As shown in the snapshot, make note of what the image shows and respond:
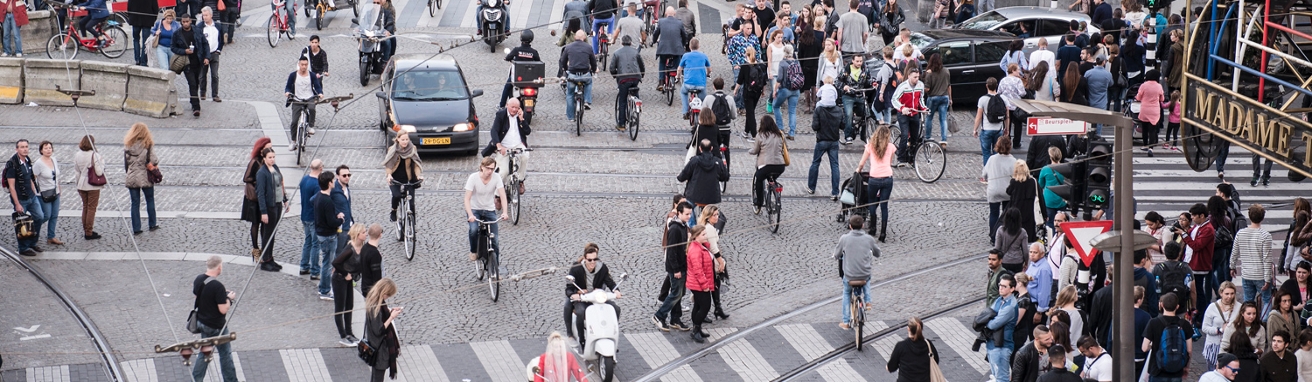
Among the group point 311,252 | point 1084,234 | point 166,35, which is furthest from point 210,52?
point 1084,234

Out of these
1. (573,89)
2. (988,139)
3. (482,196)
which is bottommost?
(482,196)

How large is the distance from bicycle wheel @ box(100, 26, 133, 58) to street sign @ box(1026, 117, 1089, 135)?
18204mm

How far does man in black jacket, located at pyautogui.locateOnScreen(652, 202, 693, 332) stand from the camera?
49.7 ft

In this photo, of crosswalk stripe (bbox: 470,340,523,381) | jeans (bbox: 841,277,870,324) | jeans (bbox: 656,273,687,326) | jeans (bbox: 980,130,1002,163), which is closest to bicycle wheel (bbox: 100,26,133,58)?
crosswalk stripe (bbox: 470,340,523,381)

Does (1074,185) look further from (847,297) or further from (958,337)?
(847,297)

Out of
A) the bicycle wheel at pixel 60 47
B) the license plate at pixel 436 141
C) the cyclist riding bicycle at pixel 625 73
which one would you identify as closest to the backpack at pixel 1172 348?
the license plate at pixel 436 141

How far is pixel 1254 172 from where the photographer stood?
21.6 meters

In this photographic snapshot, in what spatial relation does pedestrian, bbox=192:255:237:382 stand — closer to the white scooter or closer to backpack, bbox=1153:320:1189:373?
the white scooter

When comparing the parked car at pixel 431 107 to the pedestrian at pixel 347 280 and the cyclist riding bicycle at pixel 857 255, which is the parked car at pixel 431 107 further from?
the cyclist riding bicycle at pixel 857 255

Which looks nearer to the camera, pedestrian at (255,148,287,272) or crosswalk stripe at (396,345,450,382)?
crosswalk stripe at (396,345,450,382)

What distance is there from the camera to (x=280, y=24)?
104ft

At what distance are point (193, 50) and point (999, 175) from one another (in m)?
13.6

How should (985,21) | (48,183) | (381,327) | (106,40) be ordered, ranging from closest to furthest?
(381,327)
(48,183)
(985,21)
(106,40)

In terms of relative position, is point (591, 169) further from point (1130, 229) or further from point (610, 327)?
point (1130, 229)
